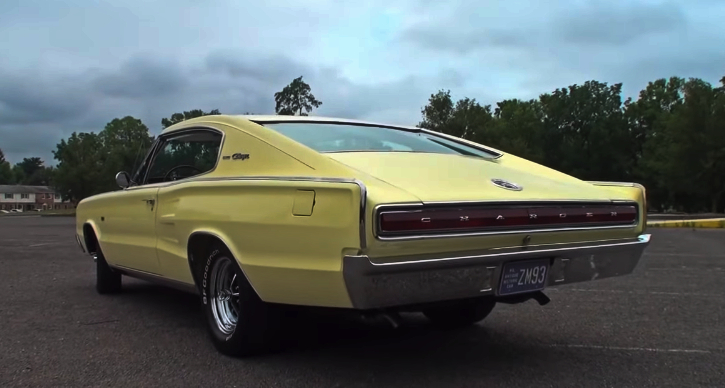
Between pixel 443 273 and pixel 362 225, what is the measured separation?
18.6 inches

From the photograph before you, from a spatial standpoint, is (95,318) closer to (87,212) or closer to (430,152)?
(87,212)

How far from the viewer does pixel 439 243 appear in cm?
306

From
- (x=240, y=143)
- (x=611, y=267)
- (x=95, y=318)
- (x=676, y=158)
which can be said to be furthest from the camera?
(x=676, y=158)

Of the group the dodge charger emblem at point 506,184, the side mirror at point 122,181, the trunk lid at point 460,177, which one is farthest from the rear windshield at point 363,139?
the side mirror at point 122,181

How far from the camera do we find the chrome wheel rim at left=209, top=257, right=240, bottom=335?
3.94 meters

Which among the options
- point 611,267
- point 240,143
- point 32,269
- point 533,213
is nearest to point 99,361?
point 240,143

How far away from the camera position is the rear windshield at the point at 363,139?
12.9ft

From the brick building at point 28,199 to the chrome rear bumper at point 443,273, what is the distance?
444ft

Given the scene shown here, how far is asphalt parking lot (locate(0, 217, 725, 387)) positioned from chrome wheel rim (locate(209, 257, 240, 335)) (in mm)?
209

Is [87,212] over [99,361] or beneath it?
over

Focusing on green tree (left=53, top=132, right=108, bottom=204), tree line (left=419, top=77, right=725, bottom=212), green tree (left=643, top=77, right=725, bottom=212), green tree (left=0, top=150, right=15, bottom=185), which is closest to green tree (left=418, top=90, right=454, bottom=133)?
tree line (left=419, top=77, right=725, bottom=212)

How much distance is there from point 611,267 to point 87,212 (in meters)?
4.75

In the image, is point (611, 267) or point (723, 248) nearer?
point (611, 267)

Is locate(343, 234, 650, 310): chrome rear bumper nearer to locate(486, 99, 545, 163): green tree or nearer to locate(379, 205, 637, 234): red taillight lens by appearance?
locate(379, 205, 637, 234): red taillight lens
